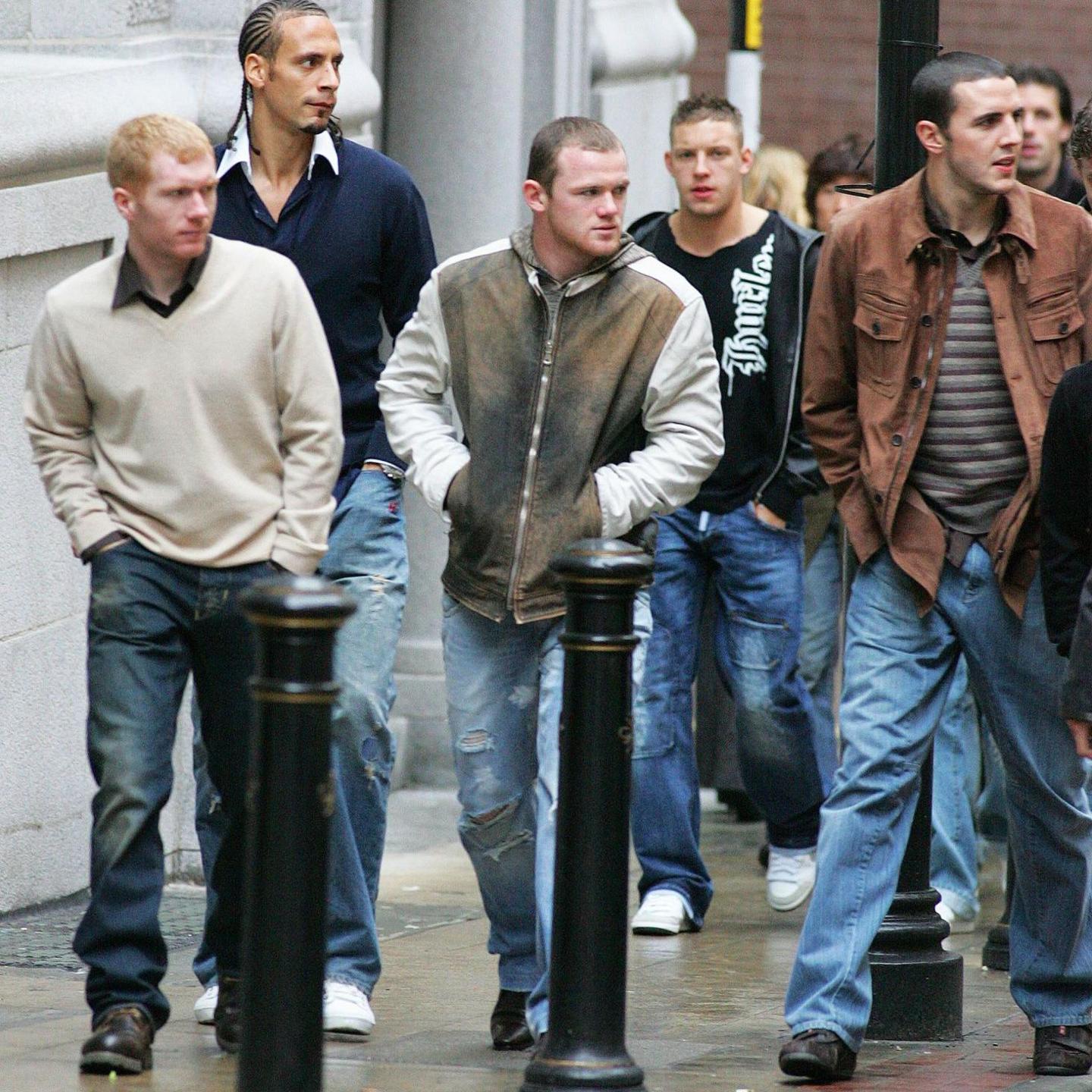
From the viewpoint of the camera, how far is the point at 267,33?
19.5 feet

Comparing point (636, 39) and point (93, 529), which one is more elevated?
point (636, 39)

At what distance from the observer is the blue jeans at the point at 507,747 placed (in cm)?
561

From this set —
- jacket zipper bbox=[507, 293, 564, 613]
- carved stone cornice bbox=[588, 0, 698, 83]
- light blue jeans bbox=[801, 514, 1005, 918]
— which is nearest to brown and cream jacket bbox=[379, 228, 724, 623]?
jacket zipper bbox=[507, 293, 564, 613]

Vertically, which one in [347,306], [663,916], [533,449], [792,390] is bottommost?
[663,916]

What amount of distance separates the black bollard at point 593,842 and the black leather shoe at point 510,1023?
661mm

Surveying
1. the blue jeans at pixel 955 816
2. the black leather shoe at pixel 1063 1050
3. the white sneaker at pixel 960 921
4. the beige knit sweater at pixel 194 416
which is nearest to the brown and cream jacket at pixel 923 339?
the black leather shoe at pixel 1063 1050

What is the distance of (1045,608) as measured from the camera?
18.0 feet

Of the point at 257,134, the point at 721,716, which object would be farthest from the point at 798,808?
the point at 257,134

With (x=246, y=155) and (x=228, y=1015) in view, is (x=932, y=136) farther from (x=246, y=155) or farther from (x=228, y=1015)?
(x=228, y=1015)

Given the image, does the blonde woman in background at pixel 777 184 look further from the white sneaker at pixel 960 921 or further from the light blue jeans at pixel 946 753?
the white sneaker at pixel 960 921

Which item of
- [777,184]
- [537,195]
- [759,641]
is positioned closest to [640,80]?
[777,184]

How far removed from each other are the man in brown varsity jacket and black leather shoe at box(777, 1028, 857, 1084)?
52 cm

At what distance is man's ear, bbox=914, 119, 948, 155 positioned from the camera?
5.71 metres

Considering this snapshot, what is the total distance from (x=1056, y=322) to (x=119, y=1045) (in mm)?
2459
